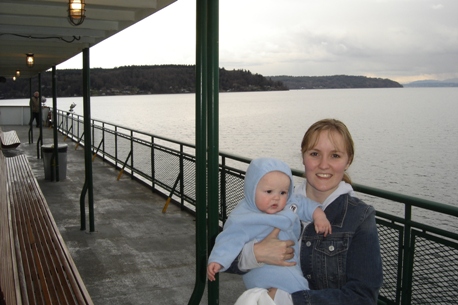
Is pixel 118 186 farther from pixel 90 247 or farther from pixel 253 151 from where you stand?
pixel 253 151

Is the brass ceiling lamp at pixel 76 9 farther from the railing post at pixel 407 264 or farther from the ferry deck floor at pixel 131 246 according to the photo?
the railing post at pixel 407 264

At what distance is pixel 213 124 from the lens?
10.4 feet

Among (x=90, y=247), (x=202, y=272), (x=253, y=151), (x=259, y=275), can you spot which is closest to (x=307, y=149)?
(x=259, y=275)

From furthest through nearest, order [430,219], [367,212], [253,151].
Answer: [253,151] → [430,219] → [367,212]

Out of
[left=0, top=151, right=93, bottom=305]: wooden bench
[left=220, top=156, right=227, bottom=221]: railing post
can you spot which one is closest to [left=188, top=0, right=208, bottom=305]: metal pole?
[left=0, top=151, right=93, bottom=305]: wooden bench

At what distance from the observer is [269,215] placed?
1922 mm

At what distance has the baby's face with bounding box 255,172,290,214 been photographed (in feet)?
6.34

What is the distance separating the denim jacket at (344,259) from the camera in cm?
169

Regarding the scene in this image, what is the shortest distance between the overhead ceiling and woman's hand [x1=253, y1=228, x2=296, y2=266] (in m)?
3.36

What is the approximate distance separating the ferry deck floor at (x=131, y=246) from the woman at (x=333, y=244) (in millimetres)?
3190

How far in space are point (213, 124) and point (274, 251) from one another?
1467mm

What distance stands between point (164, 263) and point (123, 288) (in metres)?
0.83

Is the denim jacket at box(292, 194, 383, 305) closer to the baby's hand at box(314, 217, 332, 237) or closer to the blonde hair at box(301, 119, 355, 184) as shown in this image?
the baby's hand at box(314, 217, 332, 237)

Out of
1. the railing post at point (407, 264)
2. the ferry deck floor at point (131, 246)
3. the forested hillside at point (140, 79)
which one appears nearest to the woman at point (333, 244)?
the railing post at point (407, 264)
